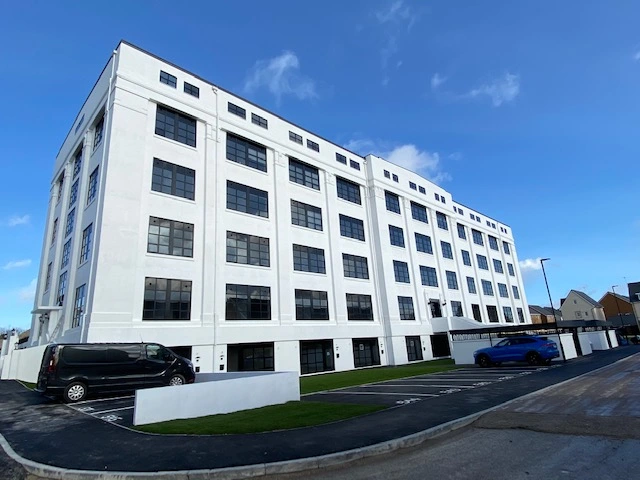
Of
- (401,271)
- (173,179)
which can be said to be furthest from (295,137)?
(401,271)

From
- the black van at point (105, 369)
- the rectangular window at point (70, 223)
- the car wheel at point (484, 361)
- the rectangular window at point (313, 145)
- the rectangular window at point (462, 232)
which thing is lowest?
the car wheel at point (484, 361)

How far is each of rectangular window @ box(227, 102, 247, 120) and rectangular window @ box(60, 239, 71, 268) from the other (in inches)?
559

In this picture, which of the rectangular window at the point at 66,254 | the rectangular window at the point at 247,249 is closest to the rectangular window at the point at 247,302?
the rectangular window at the point at 247,249

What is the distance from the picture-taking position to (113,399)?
14.6 meters

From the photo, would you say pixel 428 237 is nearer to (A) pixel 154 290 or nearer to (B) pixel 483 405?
(A) pixel 154 290

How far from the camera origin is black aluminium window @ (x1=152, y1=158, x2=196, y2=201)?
22562 millimetres

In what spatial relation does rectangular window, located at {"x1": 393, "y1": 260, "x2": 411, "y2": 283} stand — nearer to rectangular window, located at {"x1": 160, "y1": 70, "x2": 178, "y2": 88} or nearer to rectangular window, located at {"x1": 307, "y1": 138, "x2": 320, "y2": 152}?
rectangular window, located at {"x1": 307, "y1": 138, "x2": 320, "y2": 152}

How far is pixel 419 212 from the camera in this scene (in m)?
42.9

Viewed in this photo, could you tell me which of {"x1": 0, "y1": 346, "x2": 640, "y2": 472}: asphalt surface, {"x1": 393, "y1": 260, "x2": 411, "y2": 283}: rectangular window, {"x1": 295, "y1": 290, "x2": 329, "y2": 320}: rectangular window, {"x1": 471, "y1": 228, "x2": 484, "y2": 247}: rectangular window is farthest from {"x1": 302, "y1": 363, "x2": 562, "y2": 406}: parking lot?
{"x1": 471, "y1": 228, "x2": 484, "y2": 247}: rectangular window

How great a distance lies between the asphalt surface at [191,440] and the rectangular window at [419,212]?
31900 millimetres

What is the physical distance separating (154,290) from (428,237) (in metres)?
30.8

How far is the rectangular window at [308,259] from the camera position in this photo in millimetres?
28469

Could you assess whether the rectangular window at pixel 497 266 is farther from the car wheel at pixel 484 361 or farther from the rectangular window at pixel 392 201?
the car wheel at pixel 484 361

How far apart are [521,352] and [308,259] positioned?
15466mm
